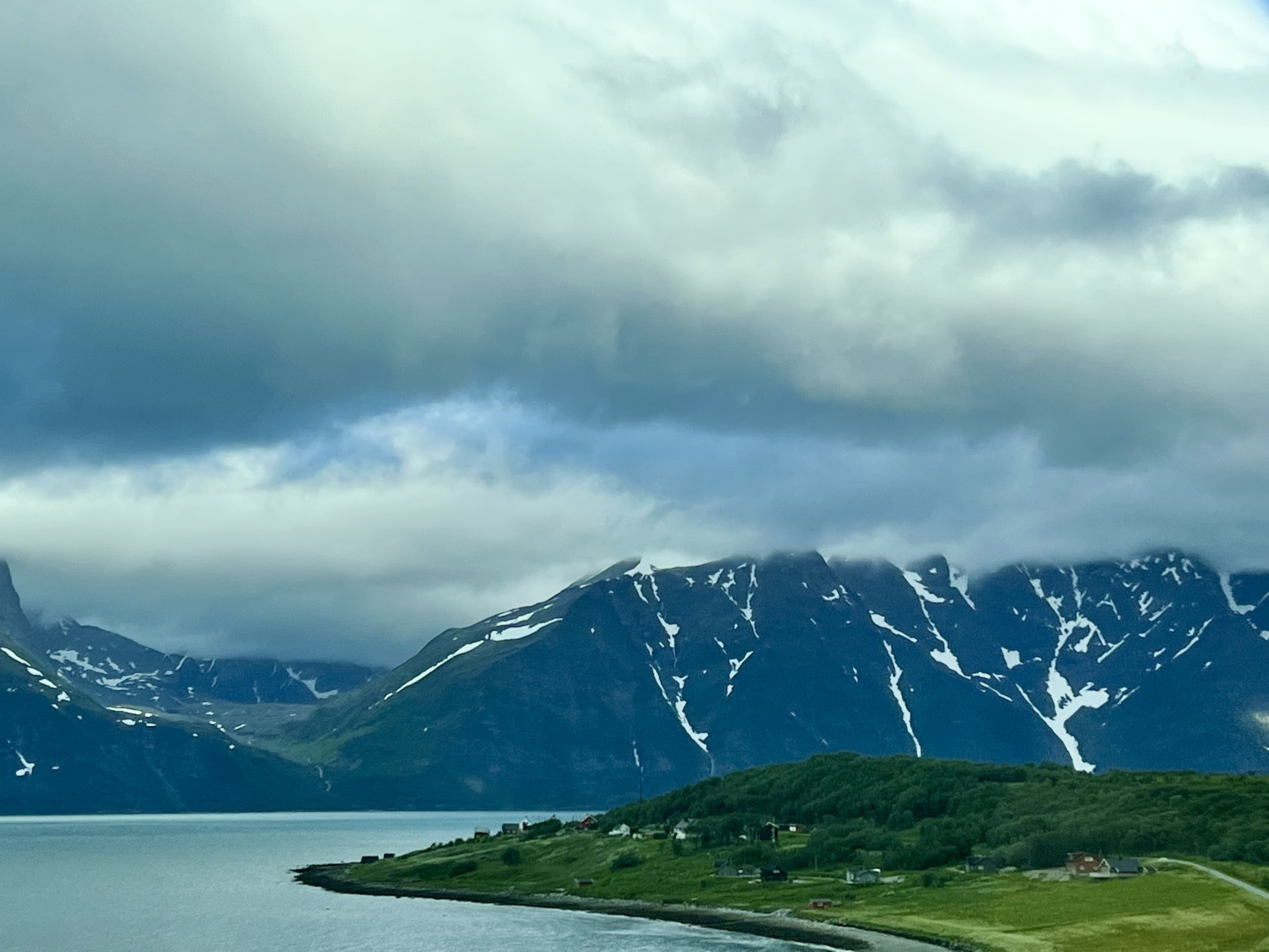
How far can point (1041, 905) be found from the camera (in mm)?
197125

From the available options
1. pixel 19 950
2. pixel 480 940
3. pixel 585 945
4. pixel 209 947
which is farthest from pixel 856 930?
pixel 19 950

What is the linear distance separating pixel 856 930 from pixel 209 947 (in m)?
81.2

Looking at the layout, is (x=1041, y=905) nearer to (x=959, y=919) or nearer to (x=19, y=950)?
(x=959, y=919)

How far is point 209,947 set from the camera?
656 ft

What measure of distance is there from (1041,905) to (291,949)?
92.2m

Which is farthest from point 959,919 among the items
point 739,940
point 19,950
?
point 19,950

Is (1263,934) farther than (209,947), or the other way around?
(209,947)

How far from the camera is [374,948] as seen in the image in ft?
626

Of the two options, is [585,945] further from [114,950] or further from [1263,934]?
[1263,934]

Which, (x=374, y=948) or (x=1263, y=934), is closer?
(x=1263, y=934)

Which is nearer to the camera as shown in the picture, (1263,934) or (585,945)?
(1263,934)

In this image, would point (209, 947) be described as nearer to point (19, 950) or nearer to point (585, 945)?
point (19, 950)

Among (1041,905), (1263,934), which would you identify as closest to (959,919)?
(1041,905)

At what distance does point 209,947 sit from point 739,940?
66657 mm
